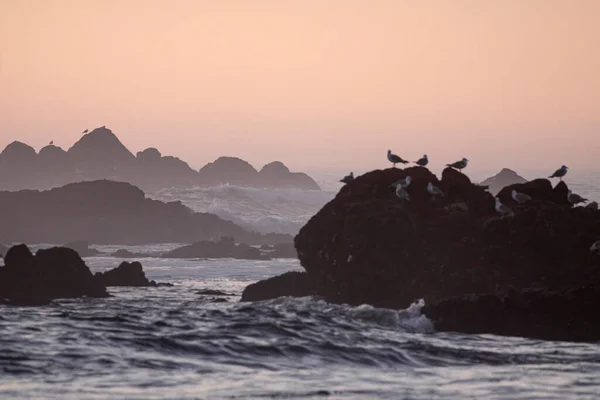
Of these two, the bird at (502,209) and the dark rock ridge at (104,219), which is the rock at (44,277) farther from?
the dark rock ridge at (104,219)

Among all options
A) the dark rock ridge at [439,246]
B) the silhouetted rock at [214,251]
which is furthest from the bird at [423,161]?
the silhouetted rock at [214,251]

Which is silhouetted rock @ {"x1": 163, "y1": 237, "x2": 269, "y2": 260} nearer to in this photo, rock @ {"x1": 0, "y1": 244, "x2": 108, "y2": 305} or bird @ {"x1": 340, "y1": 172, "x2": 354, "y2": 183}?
rock @ {"x1": 0, "y1": 244, "x2": 108, "y2": 305}

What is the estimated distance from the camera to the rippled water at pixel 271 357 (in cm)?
2216

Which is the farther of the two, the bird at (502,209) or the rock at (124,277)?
the rock at (124,277)

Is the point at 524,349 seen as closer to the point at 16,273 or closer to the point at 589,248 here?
the point at 589,248

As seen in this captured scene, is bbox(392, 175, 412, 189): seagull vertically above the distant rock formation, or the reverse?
the distant rock formation

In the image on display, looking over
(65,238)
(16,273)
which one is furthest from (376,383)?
(65,238)

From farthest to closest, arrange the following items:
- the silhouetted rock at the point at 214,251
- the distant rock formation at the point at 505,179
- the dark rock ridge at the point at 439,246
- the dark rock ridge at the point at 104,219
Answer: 1. the distant rock formation at the point at 505,179
2. the dark rock ridge at the point at 104,219
3. the silhouetted rock at the point at 214,251
4. the dark rock ridge at the point at 439,246

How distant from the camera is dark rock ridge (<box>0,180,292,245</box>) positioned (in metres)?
128

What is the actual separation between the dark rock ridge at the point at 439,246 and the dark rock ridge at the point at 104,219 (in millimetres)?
79935

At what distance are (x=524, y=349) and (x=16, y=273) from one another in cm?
2105

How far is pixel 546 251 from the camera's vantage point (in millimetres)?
36156

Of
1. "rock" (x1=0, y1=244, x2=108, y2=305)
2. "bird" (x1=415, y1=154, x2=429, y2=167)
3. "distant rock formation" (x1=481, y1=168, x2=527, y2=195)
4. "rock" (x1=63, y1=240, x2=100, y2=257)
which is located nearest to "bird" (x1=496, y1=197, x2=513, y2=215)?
"bird" (x1=415, y1=154, x2=429, y2=167)

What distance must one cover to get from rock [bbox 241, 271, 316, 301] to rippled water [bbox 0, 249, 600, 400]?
2977 millimetres
